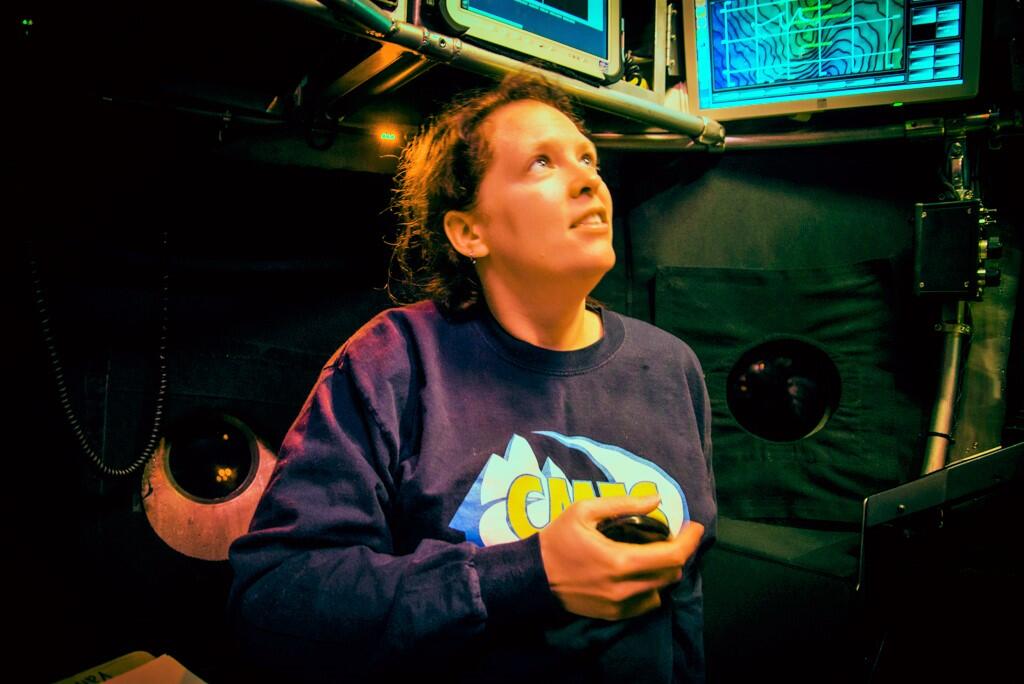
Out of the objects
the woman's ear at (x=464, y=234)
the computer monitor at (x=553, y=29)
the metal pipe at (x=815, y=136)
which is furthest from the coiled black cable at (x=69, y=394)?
the metal pipe at (x=815, y=136)

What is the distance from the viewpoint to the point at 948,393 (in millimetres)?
2055

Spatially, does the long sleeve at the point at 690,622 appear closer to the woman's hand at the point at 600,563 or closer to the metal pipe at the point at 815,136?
the woman's hand at the point at 600,563

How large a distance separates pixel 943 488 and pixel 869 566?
251 millimetres

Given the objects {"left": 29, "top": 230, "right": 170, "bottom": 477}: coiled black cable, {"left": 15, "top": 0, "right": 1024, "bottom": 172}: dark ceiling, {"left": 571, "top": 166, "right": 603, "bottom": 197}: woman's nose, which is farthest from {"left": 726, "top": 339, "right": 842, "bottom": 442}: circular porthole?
{"left": 29, "top": 230, "right": 170, "bottom": 477}: coiled black cable

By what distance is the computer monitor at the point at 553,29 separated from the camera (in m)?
1.54

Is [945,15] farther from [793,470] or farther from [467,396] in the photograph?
[467,396]

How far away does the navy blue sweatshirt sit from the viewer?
3.17 feet

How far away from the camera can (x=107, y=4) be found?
4.31 feet

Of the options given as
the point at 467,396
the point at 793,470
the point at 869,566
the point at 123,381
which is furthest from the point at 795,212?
the point at 123,381

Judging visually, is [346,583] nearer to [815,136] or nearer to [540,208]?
[540,208]

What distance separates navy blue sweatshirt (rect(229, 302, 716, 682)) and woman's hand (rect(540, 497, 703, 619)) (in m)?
0.03

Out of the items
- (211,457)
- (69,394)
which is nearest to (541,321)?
(211,457)

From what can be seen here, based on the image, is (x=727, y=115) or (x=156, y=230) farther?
(x=727, y=115)

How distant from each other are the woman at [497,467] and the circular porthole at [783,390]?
3.11 feet
